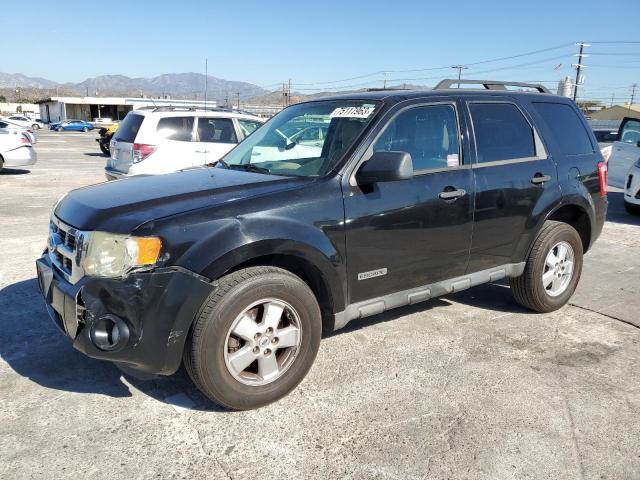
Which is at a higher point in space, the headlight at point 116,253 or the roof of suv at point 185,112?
the roof of suv at point 185,112

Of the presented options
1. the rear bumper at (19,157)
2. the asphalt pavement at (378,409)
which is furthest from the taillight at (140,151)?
the rear bumper at (19,157)

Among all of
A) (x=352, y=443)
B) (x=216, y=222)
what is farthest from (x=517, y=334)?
(x=216, y=222)

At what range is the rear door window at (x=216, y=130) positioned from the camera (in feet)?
31.9

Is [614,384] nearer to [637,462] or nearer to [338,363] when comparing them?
[637,462]

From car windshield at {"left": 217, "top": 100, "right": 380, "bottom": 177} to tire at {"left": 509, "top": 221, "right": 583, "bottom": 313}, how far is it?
195 cm

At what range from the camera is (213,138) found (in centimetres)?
982

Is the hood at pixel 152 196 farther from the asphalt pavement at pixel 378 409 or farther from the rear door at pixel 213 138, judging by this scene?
the rear door at pixel 213 138

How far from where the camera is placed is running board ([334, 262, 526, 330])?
3.54 meters

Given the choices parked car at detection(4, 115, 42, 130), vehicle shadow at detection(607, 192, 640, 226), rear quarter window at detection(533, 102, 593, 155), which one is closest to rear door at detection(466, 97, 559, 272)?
rear quarter window at detection(533, 102, 593, 155)

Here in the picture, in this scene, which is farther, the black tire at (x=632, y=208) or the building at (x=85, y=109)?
the building at (x=85, y=109)

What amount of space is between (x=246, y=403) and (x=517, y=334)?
2.38 meters

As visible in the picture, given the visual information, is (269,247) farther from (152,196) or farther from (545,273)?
(545,273)

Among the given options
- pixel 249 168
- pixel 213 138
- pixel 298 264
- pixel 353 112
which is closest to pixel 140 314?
pixel 298 264

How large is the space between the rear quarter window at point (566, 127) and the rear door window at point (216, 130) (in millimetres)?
6388
